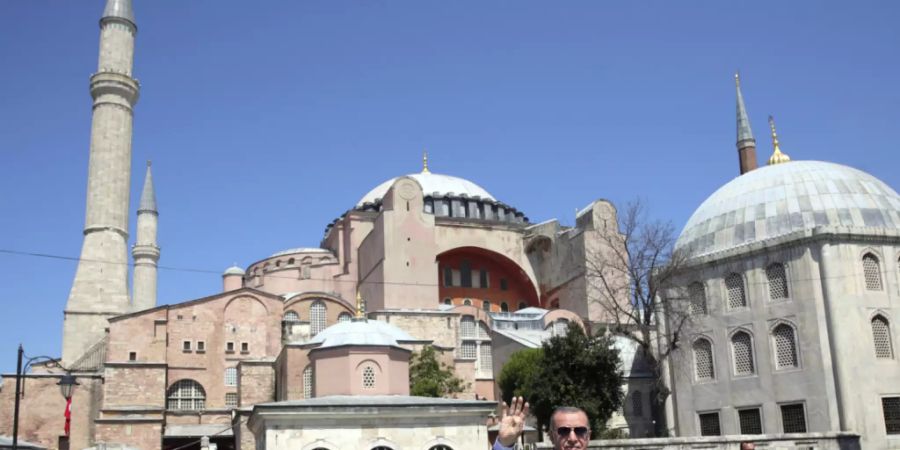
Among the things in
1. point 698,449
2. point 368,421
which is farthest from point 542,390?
point 368,421

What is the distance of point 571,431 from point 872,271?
87.1 feet

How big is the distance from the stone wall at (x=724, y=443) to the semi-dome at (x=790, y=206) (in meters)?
6.70

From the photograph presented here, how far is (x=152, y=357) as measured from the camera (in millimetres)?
33750

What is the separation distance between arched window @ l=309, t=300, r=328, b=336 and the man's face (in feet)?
113

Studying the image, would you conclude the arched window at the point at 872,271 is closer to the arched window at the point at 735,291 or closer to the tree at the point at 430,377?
the arched window at the point at 735,291

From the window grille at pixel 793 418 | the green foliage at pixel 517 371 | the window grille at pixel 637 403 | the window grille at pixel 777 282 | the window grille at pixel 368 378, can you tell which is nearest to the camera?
the window grille at pixel 368 378

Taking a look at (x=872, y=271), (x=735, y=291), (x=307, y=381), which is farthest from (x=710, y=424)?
(x=307, y=381)

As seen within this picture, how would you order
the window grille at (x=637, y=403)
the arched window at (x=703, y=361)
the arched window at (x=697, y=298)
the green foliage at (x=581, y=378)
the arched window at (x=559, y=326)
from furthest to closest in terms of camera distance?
the arched window at (x=559, y=326), the window grille at (x=637, y=403), the arched window at (x=697, y=298), the arched window at (x=703, y=361), the green foliage at (x=581, y=378)

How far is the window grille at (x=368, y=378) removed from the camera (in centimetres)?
2456

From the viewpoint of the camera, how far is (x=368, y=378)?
24.6m

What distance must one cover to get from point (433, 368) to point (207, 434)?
26.0ft

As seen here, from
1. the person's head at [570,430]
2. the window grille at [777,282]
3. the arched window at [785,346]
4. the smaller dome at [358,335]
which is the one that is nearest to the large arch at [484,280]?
the window grille at [777,282]

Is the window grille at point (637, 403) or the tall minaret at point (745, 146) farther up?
the tall minaret at point (745, 146)

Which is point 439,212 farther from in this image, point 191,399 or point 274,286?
point 191,399
